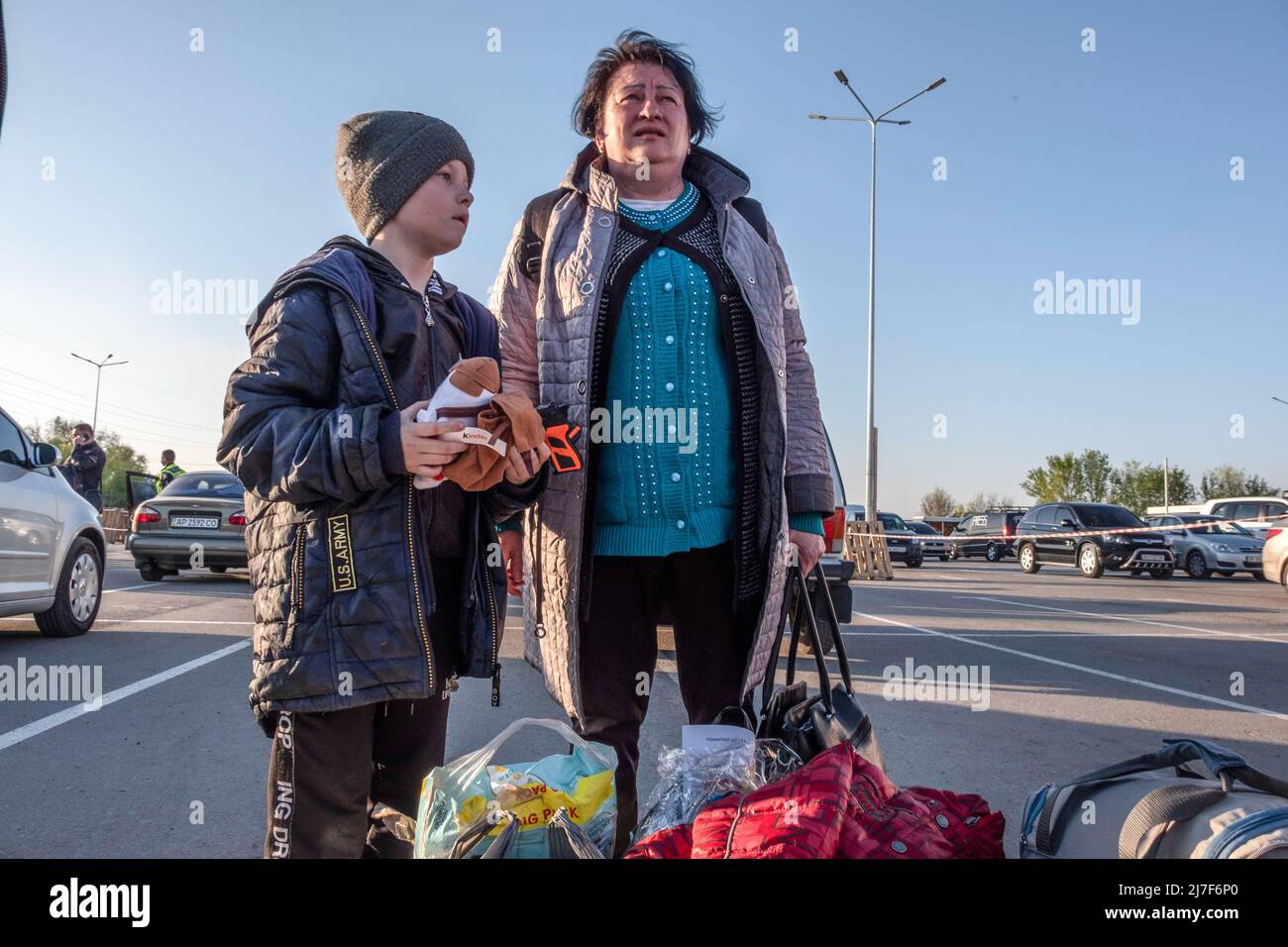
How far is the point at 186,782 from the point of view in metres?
3.62

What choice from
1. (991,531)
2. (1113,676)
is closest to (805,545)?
(1113,676)

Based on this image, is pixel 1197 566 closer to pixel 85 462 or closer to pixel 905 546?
pixel 905 546

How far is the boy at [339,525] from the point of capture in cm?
166

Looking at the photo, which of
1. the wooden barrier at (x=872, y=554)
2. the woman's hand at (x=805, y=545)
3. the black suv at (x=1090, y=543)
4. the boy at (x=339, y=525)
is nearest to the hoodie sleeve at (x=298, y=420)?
the boy at (x=339, y=525)

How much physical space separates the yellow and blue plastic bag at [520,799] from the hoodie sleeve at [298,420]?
599mm

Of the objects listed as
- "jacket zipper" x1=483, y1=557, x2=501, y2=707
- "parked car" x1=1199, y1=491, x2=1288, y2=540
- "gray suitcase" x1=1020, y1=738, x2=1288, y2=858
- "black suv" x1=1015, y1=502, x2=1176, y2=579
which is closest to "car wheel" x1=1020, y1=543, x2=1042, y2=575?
"black suv" x1=1015, y1=502, x2=1176, y2=579

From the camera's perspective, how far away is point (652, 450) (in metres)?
2.28

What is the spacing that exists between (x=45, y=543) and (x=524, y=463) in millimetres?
6325

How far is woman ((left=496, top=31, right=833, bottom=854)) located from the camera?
2.26 metres

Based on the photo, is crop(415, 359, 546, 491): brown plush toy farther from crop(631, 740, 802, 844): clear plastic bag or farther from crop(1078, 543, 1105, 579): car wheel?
crop(1078, 543, 1105, 579): car wheel

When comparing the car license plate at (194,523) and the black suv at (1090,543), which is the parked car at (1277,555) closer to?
the black suv at (1090,543)

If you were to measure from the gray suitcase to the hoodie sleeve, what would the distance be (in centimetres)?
148
